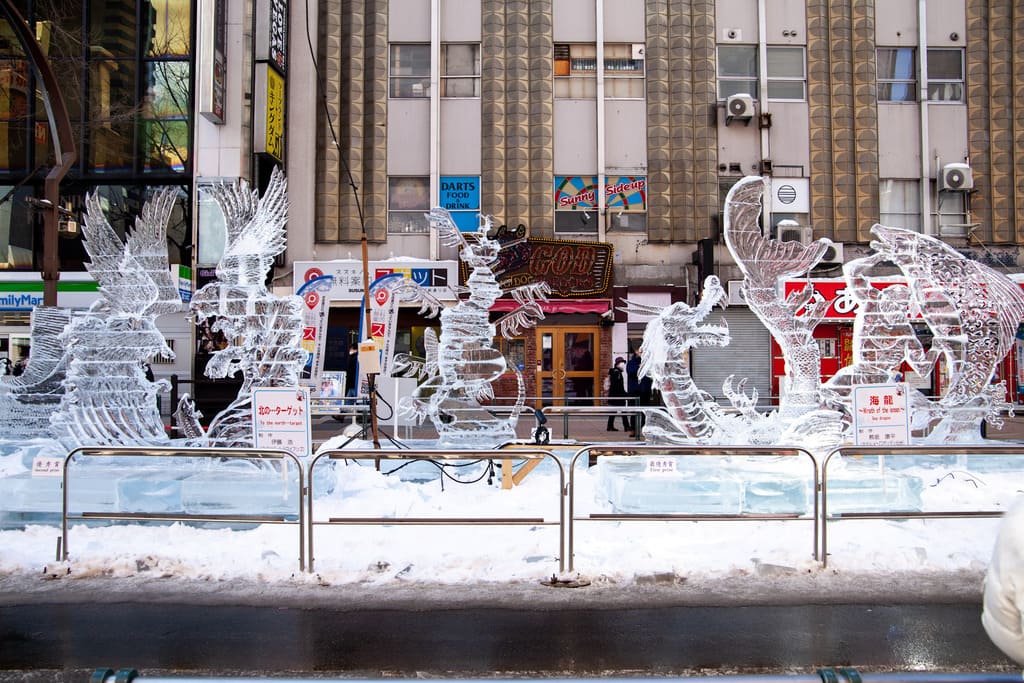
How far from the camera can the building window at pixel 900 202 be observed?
2130 cm

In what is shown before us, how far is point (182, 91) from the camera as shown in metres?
20.5

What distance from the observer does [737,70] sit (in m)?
21.4

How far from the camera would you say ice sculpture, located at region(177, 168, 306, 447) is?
941cm

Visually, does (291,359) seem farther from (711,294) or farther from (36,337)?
(711,294)

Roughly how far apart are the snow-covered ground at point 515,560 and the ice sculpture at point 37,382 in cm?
349

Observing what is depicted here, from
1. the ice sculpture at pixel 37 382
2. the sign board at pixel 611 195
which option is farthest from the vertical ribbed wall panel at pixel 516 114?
the ice sculpture at pixel 37 382

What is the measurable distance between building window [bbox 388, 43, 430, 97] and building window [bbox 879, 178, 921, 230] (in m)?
13.7

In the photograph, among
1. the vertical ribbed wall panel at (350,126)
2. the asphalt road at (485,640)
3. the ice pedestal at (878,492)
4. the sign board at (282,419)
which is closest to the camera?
the asphalt road at (485,640)

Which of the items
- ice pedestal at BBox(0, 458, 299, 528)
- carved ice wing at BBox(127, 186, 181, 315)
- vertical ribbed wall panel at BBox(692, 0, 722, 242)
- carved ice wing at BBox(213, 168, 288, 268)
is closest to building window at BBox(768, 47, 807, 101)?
vertical ribbed wall panel at BBox(692, 0, 722, 242)

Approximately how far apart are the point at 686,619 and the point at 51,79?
1125 centimetres

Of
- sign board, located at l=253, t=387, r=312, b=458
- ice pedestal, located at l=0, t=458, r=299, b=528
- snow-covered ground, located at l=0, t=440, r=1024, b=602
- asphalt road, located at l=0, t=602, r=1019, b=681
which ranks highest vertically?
A: sign board, located at l=253, t=387, r=312, b=458

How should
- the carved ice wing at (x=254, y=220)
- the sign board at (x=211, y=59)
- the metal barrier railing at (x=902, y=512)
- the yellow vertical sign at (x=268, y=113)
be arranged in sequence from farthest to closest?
the yellow vertical sign at (x=268, y=113), the sign board at (x=211, y=59), the carved ice wing at (x=254, y=220), the metal barrier railing at (x=902, y=512)

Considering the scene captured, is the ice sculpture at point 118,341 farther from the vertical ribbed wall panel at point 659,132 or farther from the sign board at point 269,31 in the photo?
the vertical ribbed wall panel at point 659,132

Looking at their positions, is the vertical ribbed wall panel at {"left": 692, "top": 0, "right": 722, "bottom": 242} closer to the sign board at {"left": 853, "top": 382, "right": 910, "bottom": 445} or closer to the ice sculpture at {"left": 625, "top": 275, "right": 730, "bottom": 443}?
the ice sculpture at {"left": 625, "top": 275, "right": 730, "bottom": 443}
